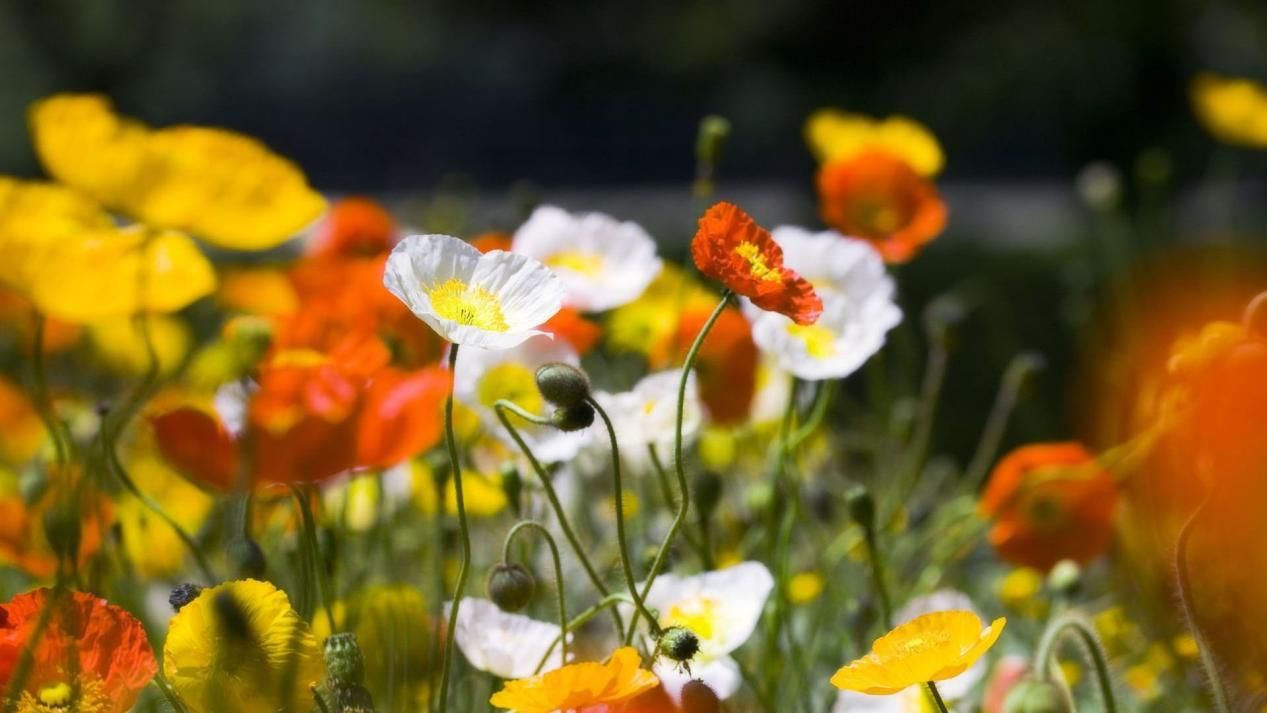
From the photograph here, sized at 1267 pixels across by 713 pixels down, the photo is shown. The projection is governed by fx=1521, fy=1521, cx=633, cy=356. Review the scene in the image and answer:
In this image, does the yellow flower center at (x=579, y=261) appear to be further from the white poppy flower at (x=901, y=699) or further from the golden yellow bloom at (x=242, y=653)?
the golden yellow bloom at (x=242, y=653)

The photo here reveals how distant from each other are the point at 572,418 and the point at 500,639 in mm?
136

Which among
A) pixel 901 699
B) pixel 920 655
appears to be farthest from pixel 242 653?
pixel 901 699

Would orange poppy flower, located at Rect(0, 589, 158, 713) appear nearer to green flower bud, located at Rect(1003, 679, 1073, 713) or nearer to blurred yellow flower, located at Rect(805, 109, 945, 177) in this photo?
green flower bud, located at Rect(1003, 679, 1073, 713)

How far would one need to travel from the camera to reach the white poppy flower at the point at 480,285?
66 cm

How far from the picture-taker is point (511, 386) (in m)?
0.92

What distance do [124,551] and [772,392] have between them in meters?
0.53

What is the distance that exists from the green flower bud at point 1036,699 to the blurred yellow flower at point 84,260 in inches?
17.5

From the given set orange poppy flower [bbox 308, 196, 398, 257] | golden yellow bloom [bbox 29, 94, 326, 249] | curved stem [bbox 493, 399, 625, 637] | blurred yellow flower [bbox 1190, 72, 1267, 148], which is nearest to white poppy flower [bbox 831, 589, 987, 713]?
curved stem [bbox 493, 399, 625, 637]

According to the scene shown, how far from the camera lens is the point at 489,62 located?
1152 centimetres

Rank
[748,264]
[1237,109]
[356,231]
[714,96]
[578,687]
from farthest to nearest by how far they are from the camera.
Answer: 1. [714,96]
2. [1237,109]
3. [356,231]
4. [748,264]
5. [578,687]

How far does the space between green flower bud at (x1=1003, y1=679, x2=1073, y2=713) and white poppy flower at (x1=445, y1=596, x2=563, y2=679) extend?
22 centimetres

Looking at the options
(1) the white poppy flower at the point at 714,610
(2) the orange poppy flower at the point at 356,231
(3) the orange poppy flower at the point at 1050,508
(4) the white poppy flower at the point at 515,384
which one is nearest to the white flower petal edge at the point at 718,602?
(1) the white poppy flower at the point at 714,610

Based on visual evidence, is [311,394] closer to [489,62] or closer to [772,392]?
[772,392]

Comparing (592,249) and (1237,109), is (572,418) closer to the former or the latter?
(592,249)
